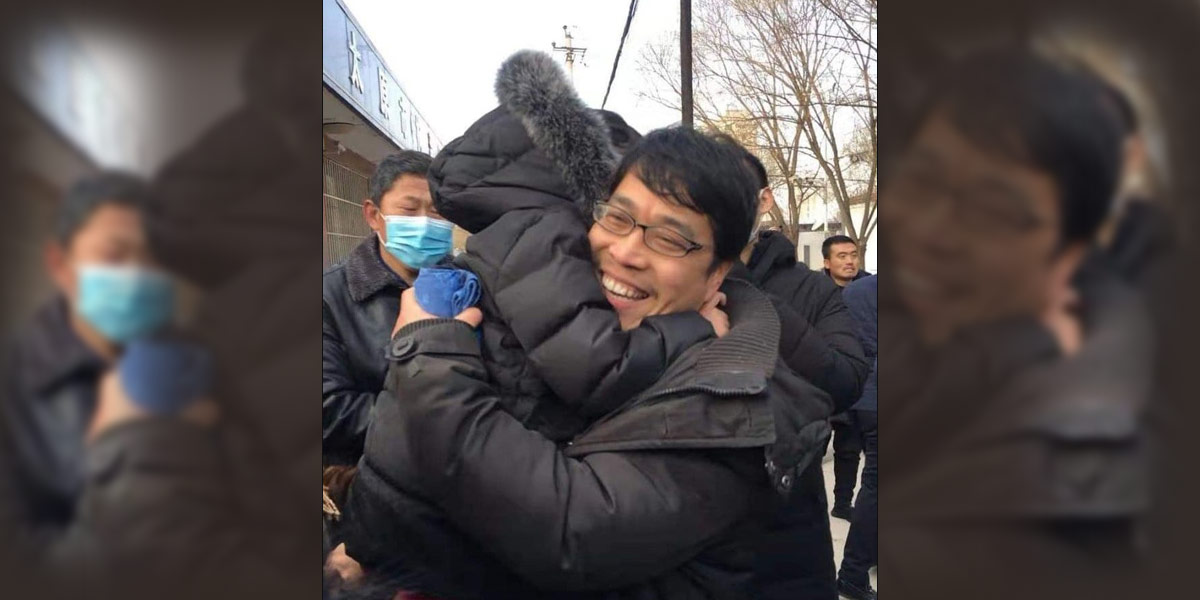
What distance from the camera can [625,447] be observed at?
101cm

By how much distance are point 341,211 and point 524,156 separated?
38 centimetres

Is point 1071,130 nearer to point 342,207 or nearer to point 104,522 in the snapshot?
point 342,207

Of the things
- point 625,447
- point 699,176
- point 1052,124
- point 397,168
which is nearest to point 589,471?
point 625,447

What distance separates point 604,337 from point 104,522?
0.76 meters

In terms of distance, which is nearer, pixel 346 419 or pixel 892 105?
pixel 892 105

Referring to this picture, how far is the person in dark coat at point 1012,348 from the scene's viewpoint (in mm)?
1046

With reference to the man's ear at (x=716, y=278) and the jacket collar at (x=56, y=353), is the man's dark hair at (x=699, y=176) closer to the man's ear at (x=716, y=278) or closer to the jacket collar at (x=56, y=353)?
the man's ear at (x=716, y=278)

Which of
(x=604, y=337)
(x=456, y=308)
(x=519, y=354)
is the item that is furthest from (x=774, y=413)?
(x=456, y=308)

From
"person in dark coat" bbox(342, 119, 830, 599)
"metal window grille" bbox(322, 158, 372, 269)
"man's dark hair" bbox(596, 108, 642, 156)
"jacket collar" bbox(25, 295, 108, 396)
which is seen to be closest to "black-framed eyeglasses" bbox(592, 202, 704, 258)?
"person in dark coat" bbox(342, 119, 830, 599)

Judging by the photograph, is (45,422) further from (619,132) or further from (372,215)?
(619,132)

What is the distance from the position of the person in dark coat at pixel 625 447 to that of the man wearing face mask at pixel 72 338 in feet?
1.18

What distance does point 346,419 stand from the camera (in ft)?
3.99

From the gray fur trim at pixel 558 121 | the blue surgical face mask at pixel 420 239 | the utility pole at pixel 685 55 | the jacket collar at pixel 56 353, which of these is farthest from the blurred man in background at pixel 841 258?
the jacket collar at pixel 56 353

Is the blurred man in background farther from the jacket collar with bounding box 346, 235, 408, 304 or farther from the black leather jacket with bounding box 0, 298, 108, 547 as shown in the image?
the black leather jacket with bounding box 0, 298, 108, 547
